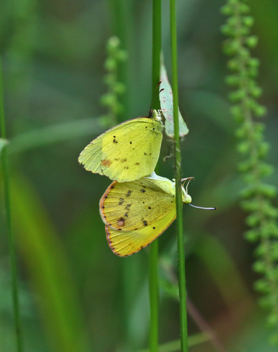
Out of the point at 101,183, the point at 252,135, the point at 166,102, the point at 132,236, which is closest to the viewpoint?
the point at 166,102

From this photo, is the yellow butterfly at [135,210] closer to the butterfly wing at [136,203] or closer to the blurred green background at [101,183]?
the butterfly wing at [136,203]

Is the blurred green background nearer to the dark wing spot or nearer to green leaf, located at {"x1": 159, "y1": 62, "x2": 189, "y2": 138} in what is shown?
the dark wing spot

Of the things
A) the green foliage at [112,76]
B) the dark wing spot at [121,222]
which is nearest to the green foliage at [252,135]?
the green foliage at [112,76]

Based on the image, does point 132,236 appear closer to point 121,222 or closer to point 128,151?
point 121,222

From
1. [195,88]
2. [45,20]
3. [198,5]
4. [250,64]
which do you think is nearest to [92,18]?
[45,20]

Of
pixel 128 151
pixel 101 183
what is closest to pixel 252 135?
pixel 128 151

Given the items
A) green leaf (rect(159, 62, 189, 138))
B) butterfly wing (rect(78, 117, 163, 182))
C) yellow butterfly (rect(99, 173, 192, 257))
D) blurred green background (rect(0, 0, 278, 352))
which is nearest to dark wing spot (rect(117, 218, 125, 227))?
yellow butterfly (rect(99, 173, 192, 257))
